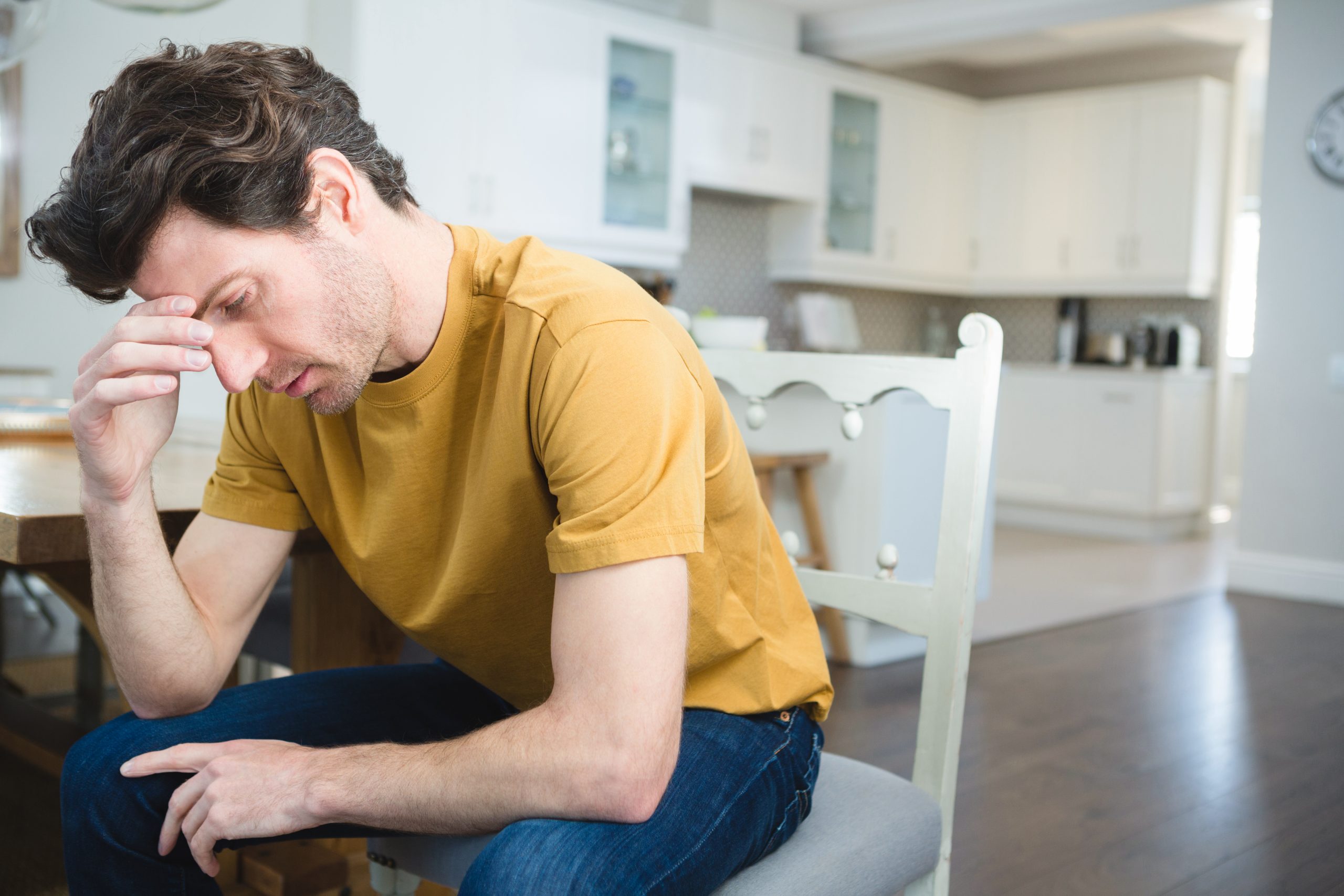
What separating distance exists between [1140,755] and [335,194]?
229cm

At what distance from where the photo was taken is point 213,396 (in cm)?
425

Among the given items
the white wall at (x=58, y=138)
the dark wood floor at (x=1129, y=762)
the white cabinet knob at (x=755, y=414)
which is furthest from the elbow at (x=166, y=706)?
the white wall at (x=58, y=138)

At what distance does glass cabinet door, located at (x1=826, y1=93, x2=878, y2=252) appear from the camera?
581 centimetres

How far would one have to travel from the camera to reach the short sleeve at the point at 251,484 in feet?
3.79

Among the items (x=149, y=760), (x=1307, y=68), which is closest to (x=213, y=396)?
(x=149, y=760)

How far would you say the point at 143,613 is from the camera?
1.07 metres

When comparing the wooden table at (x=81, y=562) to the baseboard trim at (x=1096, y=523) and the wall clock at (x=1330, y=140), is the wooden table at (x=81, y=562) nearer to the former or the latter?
the wall clock at (x=1330, y=140)

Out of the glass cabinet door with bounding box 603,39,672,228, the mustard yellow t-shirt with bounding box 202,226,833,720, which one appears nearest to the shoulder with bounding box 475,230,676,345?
the mustard yellow t-shirt with bounding box 202,226,833,720

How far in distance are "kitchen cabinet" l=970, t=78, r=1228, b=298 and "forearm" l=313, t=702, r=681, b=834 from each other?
5.82 m

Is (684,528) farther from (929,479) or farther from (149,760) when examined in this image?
(929,479)

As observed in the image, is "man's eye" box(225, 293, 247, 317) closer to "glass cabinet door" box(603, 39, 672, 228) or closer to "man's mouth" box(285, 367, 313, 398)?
"man's mouth" box(285, 367, 313, 398)

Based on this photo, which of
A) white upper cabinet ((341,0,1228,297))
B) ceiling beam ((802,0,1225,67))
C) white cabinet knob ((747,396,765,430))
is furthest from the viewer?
ceiling beam ((802,0,1225,67))

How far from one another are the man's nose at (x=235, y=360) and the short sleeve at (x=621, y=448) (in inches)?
10.1

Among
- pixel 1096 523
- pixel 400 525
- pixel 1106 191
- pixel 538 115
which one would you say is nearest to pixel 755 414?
pixel 400 525
